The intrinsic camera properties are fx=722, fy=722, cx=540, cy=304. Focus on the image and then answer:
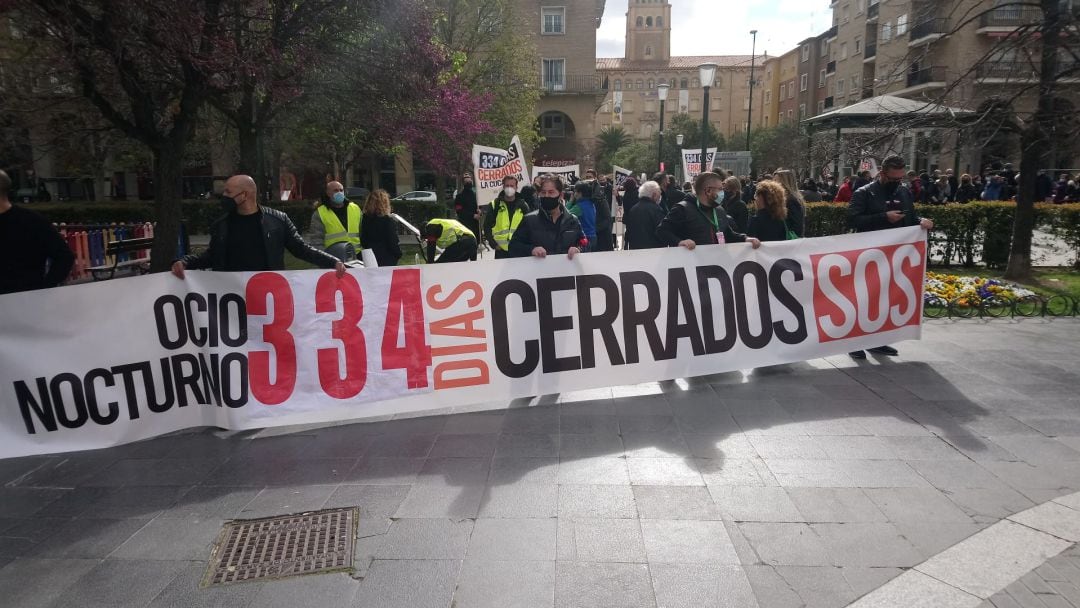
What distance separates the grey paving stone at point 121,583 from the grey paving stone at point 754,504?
275cm

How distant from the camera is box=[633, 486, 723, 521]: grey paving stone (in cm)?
382

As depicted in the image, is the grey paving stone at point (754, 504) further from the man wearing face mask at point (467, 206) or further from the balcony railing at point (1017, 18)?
the man wearing face mask at point (467, 206)

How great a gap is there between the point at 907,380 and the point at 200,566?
18.4ft

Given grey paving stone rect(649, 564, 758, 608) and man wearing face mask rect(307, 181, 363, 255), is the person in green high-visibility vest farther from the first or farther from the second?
grey paving stone rect(649, 564, 758, 608)

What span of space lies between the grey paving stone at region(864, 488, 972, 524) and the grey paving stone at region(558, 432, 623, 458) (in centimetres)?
154

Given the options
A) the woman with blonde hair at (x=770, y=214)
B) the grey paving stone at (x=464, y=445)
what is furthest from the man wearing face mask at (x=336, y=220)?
the woman with blonde hair at (x=770, y=214)

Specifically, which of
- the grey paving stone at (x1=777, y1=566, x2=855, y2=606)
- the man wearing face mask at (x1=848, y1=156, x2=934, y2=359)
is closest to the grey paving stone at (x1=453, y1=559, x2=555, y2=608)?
the grey paving stone at (x1=777, y1=566, x2=855, y2=606)

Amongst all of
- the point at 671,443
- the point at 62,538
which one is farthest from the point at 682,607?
the point at 62,538

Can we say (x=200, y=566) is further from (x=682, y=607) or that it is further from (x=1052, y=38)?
(x=1052, y=38)

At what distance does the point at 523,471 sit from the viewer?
4438 millimetres

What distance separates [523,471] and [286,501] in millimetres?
1386

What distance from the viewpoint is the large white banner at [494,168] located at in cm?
1294

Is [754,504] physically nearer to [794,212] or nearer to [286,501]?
[286,501]

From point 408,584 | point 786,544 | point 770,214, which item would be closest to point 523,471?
point 408,584
